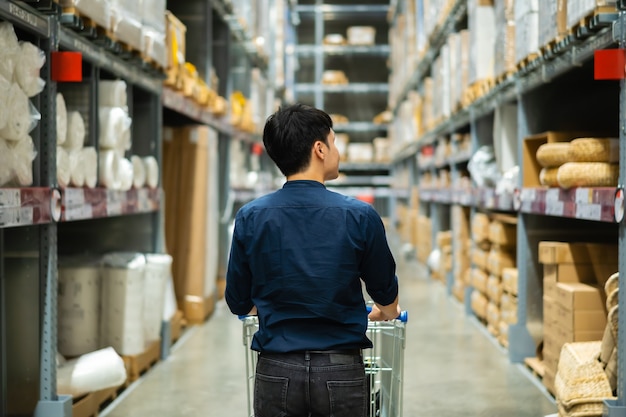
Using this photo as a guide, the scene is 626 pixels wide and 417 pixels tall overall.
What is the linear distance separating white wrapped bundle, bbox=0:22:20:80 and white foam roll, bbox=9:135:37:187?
0.28 meters

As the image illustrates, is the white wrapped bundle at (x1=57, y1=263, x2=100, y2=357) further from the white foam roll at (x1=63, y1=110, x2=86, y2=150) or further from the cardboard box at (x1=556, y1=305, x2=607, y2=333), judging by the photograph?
the cardboard box at (x1=556, y1=305, x2=607, y2=333)

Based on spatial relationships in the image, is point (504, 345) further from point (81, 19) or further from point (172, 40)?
point (81, 19)

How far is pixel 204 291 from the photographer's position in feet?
22.6

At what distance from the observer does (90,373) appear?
12.7 ft

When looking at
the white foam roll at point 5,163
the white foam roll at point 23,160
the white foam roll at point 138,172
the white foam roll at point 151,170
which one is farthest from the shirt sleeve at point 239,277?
the white foam roll at point 151,170

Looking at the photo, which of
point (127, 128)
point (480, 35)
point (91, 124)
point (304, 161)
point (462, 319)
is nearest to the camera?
point (304, 161)

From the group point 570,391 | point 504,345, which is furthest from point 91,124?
point 504,345

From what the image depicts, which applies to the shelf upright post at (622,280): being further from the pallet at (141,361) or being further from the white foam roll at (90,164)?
the pallet at (141,361)

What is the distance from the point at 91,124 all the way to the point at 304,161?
2.44 m

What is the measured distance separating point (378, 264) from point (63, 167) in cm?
220

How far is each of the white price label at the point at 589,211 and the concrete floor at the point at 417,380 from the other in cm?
111

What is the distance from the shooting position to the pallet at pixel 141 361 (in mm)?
4688

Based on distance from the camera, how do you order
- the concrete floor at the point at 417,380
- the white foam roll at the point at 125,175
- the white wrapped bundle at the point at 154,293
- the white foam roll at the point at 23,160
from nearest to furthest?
the white foam roll at the point at 23,160 → the concrete floor at the point at 417,380 → the white foam roll at the point at 125,175 → the white wrapped bundle at the point at 154,293

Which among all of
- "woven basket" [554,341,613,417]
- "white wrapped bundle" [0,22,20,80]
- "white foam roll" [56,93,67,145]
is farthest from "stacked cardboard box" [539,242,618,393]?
"white wrapped bundle" [0,22,20,80]
